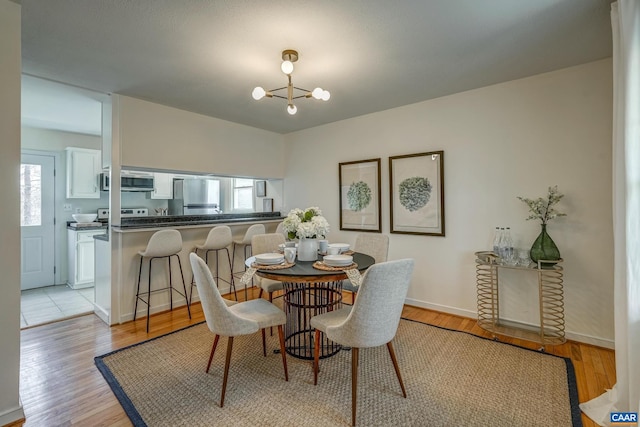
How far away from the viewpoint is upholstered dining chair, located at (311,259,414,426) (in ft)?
5.21

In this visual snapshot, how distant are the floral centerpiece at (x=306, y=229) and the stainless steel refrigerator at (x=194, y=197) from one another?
359 centimetres

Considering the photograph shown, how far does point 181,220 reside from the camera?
364 cm

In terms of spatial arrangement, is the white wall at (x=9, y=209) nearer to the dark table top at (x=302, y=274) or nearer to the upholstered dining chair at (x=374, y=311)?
the dark table top at (x=302, y=274)

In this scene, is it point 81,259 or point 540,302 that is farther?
point 81,259

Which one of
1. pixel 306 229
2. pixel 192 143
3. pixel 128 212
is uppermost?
pixel 192 143

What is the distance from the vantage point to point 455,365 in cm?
223

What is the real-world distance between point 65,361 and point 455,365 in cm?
304

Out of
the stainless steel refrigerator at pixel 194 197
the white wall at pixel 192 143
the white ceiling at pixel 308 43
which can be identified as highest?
the white ceiling at pixel 308 43

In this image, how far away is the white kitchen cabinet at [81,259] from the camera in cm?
432

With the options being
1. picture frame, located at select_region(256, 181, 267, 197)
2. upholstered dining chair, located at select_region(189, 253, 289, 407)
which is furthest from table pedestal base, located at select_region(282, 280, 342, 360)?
picture frame, located at select_region(256, 181, 267, 197)

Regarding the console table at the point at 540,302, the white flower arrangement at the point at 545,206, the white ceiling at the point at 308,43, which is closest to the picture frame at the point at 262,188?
the white ceiling at the point at 308,43

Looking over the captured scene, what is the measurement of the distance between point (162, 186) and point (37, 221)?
1733 mm

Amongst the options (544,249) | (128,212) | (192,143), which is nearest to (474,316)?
(544,249)

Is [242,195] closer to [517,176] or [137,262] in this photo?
[137,262]
